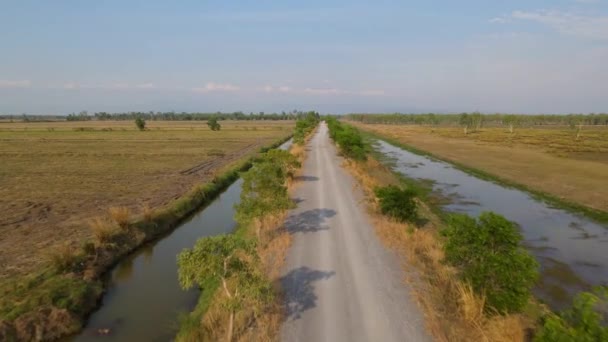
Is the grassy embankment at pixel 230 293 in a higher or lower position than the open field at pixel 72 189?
higher

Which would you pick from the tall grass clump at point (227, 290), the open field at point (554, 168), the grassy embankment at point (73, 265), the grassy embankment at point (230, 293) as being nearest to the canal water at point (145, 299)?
the grassy embankment at point (73, 265)

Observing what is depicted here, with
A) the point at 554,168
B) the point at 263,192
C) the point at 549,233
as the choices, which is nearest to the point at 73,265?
the point at 263,192

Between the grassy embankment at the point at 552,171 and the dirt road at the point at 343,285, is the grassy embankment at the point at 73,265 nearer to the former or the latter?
the dirt road at the point at 343,285

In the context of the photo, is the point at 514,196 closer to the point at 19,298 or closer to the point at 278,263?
the point at 278,263

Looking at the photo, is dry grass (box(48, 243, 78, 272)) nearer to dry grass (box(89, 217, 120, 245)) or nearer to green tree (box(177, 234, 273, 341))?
dry grass (box(89, 217, 120, 245))

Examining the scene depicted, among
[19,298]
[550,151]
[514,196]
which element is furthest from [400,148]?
[19,298]

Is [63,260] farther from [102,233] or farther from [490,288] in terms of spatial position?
[490,288]
